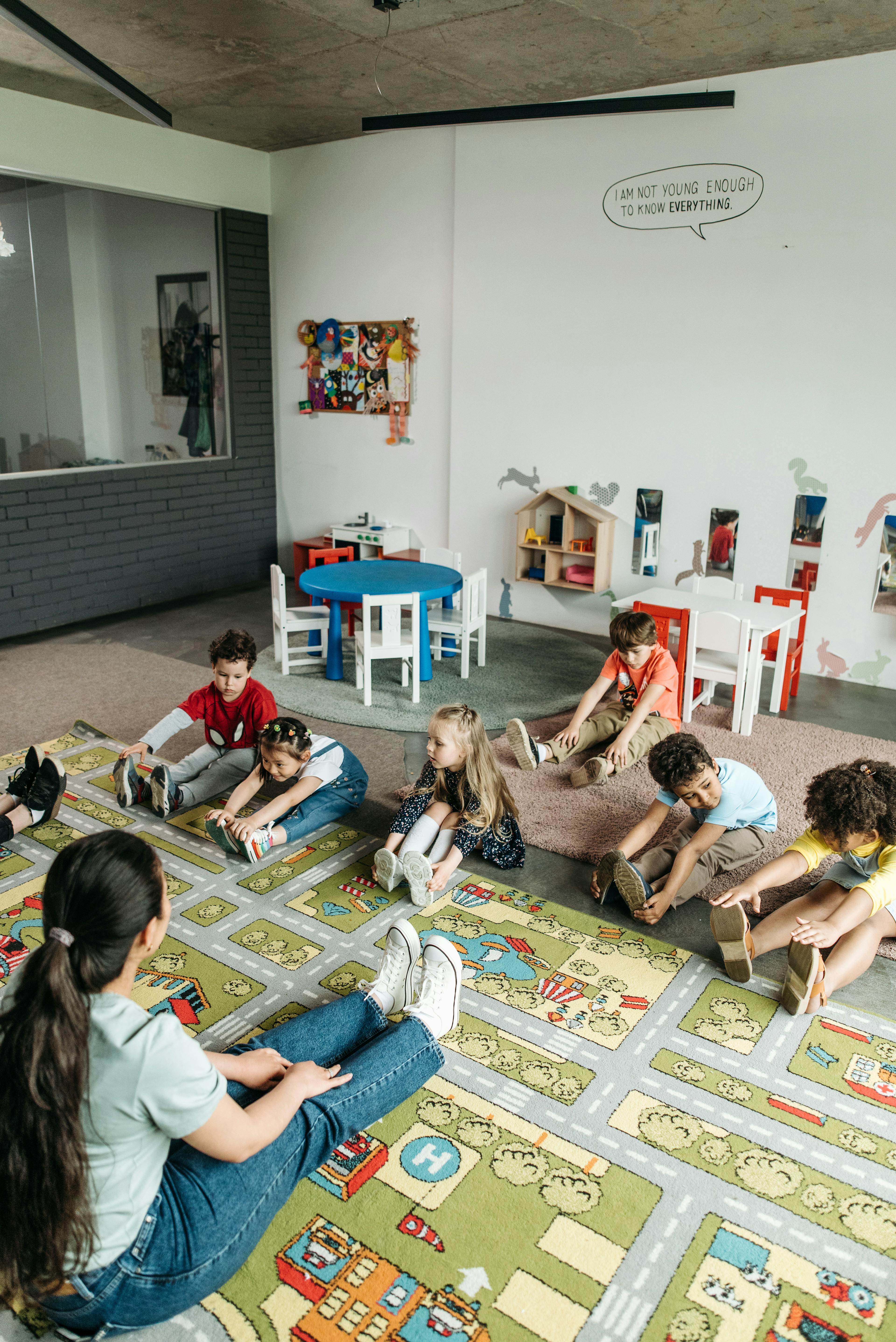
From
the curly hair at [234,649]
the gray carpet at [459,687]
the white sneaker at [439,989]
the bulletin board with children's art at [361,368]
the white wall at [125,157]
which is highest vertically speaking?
the white wall at [125,157]

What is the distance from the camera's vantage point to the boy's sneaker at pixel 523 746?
13.4ft

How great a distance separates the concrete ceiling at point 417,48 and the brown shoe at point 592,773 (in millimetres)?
3255

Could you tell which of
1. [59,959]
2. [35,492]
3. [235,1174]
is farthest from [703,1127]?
[35,492]

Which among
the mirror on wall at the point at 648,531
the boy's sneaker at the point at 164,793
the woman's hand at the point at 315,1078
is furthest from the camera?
the mirror on wall at the point at 648,531

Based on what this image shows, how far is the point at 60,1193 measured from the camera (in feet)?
4.66

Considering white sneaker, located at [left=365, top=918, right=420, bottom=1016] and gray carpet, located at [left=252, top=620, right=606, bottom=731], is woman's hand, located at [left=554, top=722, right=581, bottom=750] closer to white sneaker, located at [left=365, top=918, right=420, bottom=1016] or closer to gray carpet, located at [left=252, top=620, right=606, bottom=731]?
gray carpet, located at [left=252, top=620, right=606, bottom=731]

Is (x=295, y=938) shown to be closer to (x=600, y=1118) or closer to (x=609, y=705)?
(x=600, y=1118)

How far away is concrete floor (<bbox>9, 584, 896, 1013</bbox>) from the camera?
284cm

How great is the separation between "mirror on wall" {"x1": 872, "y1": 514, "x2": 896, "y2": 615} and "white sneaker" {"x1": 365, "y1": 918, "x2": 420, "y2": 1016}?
152 inches

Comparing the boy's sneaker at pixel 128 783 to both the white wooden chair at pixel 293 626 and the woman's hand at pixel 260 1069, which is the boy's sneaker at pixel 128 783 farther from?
the woman's hand at pixel 260 1069

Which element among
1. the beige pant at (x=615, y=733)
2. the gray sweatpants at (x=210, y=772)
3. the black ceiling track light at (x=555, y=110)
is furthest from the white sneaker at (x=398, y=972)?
the black ceiling track light at (x=555, y=110)

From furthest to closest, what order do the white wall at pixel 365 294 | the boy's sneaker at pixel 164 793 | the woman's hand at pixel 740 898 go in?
the white wall at pixel 365 294 → the boy's sneaker at pixel 164 793 → the woman's hand at pixel 740 898

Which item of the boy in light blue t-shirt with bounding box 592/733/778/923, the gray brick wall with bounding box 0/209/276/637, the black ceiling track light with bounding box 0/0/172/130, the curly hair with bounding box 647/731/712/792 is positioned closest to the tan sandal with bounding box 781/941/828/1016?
the boy in light blue t-shirt with bounding box 592/733/778/923

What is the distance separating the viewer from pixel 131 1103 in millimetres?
1479
